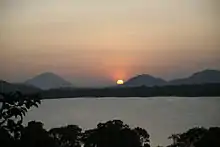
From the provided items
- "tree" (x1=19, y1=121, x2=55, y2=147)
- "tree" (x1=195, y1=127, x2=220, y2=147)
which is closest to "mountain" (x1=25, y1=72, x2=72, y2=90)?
"tree" (x1=19, y1=121, x2=55, y2=147)

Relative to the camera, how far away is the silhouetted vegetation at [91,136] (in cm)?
177

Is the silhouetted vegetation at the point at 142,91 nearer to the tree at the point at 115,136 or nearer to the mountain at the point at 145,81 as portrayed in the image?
the mountain at the point at 145,81

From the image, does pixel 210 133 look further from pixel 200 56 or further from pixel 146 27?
pixel 146 27

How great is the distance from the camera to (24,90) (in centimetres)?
181

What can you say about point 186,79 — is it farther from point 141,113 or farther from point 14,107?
point 14,107

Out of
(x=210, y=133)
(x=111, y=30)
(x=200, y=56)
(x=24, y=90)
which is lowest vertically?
(x=210, y=133)

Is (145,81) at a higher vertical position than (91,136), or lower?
higher

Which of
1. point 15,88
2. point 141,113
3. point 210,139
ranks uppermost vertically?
point 15,88

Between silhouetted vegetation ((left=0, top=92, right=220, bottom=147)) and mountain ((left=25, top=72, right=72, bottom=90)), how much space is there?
87mm

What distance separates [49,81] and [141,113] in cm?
42

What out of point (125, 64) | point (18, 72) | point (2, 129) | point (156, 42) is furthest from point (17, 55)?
point (156, 42)

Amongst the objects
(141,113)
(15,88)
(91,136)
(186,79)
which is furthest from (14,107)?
(186,79)

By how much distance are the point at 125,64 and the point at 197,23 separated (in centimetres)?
37

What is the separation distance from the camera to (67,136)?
179cm
